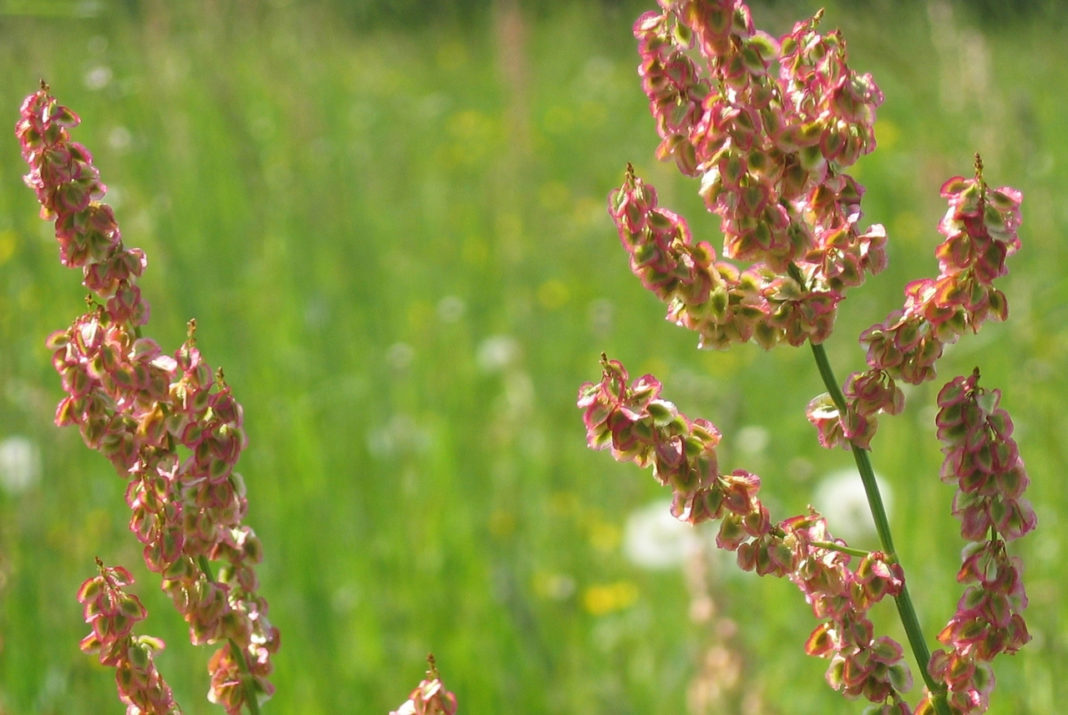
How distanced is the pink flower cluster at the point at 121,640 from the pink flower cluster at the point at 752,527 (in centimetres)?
26

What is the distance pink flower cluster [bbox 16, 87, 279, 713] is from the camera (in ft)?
2.08

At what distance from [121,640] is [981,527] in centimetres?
45

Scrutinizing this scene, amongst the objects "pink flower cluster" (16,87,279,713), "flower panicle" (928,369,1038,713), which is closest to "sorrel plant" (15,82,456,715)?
"pink flower cluster" (16,87,279,713)

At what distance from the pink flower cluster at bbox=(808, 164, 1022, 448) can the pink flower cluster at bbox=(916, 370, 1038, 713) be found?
25mm

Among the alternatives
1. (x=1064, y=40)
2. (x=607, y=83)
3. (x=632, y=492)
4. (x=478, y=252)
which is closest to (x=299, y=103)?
(x=478, y=252)

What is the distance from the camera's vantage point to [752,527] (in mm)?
625

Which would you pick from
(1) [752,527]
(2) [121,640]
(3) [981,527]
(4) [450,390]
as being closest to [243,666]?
(2) [121,640]

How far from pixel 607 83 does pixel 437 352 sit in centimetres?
390

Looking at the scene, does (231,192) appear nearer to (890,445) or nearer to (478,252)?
(478,252)

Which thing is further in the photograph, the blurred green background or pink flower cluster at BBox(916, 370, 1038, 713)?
the blurred green background

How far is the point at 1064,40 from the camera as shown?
3.07 m

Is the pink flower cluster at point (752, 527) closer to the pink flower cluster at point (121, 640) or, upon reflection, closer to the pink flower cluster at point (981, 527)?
the pink flower cluster at point (981, 527)

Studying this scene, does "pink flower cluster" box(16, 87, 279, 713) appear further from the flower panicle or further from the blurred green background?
the blurred green background

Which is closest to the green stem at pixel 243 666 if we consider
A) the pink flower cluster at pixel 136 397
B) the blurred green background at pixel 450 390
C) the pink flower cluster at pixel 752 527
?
the pink flower cluster at pixel 136 397
